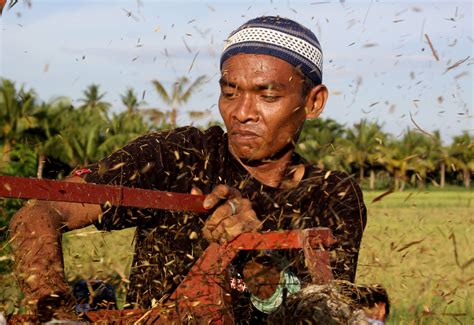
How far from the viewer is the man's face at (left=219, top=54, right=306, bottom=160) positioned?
445 cm

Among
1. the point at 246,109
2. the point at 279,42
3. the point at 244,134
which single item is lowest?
the point at 244,134

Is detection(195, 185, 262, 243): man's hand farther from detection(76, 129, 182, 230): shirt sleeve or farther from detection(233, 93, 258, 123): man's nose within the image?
detection(233, 93, 258, 123): man's nose

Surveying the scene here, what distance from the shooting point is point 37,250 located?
338 centimetres

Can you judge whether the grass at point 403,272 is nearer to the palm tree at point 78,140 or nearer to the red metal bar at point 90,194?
the red metal bar at point 90,194

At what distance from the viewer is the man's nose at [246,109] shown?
4.45 metres

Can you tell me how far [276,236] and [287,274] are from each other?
0.50 m

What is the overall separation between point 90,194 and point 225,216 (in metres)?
0.52

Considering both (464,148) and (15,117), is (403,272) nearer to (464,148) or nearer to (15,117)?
(464,148)

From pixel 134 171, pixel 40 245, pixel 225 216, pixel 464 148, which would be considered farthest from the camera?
pixel 464 148

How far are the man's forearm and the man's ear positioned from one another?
5.53ft

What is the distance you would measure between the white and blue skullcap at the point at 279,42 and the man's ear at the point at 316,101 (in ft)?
0.33

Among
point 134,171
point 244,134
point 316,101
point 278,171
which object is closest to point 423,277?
point 316,101

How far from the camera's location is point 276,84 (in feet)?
14.8

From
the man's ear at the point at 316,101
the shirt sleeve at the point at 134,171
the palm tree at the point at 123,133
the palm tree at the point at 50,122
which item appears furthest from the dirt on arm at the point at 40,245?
the palm tree at the point at 123,133
